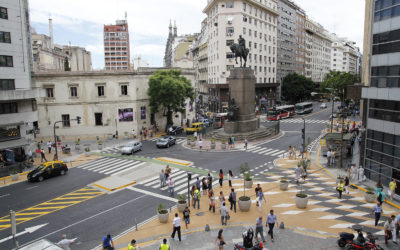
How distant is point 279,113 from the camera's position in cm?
6431

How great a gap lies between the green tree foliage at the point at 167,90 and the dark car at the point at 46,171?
22.6 meters

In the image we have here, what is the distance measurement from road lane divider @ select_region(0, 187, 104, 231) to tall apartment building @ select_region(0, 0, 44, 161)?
14.5m

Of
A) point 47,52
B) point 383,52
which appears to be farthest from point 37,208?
point 47,52

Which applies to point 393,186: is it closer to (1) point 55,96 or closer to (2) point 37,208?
(2) point 37,208

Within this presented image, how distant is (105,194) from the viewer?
23.8 meters

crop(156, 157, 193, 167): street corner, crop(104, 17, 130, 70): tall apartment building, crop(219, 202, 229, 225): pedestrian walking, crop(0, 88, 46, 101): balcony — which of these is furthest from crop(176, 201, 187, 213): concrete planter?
crop(104, 17, 130, 70): tall apartment building

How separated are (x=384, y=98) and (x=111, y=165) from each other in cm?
2726

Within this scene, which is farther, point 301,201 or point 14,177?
point 14,177

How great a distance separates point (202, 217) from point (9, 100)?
28.6m

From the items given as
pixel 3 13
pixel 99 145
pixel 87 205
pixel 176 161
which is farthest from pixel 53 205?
pixel 3 13

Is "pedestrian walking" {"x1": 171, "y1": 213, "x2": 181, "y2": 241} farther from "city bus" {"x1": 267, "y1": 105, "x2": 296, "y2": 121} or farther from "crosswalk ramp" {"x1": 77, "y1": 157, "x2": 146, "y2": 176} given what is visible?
"city bus" {"x1": 267, "y1": 105, "x2": 296, "y2": 121}

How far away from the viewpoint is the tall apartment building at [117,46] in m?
181

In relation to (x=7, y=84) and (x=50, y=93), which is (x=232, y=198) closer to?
(x=7, y=84)

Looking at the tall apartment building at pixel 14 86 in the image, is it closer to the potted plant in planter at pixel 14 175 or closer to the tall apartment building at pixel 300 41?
the potted plant in planter at pixel 14 175
